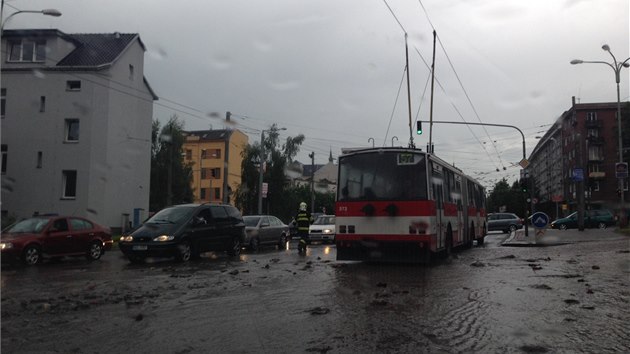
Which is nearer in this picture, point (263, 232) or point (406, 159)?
point (406, 159)

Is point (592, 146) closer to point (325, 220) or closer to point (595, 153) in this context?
point (595, 153)

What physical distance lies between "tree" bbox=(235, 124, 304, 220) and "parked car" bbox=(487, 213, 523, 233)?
1818cm

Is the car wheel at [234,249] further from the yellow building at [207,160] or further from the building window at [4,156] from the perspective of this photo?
the yellow building at [207,160]

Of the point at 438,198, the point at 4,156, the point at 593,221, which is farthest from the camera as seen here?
the point at 593,221

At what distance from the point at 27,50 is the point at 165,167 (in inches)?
825

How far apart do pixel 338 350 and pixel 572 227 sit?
41410 mm

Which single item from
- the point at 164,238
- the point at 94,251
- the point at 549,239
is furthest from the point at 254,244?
the point at 549,239

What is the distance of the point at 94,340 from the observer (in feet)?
18.1

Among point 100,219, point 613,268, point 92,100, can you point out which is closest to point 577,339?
point 613,268

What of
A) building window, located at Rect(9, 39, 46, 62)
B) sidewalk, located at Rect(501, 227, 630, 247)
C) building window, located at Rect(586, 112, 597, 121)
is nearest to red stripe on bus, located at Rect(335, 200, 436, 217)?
sidewalk, located at Rect(501, 227, 630, 247)

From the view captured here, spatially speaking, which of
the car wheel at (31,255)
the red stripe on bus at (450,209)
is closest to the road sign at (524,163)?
the red stripe on bus at (450,209)

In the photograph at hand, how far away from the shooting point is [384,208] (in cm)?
1338

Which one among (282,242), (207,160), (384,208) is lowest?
(282,242)

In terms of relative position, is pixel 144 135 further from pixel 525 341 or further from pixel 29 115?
pixel 525 341
